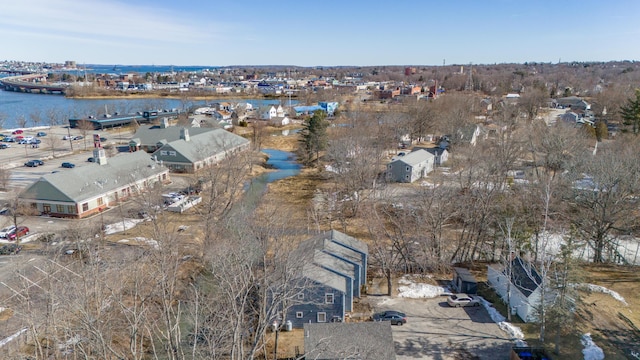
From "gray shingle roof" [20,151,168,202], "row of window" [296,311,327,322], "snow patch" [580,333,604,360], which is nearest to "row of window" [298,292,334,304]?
"row of window" [296,311,327,322]

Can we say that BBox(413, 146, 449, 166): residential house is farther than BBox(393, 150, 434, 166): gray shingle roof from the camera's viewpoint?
Yes

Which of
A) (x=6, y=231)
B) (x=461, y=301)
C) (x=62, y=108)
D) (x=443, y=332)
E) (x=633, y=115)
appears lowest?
(x=443, y=332)

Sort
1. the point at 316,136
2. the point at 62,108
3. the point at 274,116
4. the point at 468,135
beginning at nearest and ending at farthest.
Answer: the point at 316,136
the point at 468,135
the point at 274,116
the point at 62,108

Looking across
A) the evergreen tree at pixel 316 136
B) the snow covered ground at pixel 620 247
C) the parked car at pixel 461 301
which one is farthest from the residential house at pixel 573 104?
the parked car at pixel 461 301

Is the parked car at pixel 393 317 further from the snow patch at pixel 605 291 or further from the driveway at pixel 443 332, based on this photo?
the snow patch at pixel 605 291

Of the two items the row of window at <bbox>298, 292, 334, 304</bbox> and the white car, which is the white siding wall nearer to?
the row of window at <bbox>298, 292, 334, 304</bbox>

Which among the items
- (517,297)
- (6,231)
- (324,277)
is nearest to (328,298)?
(324,277)

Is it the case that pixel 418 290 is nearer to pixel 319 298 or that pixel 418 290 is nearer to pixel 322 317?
pixel 322 317

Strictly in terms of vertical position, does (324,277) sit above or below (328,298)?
Result: above
